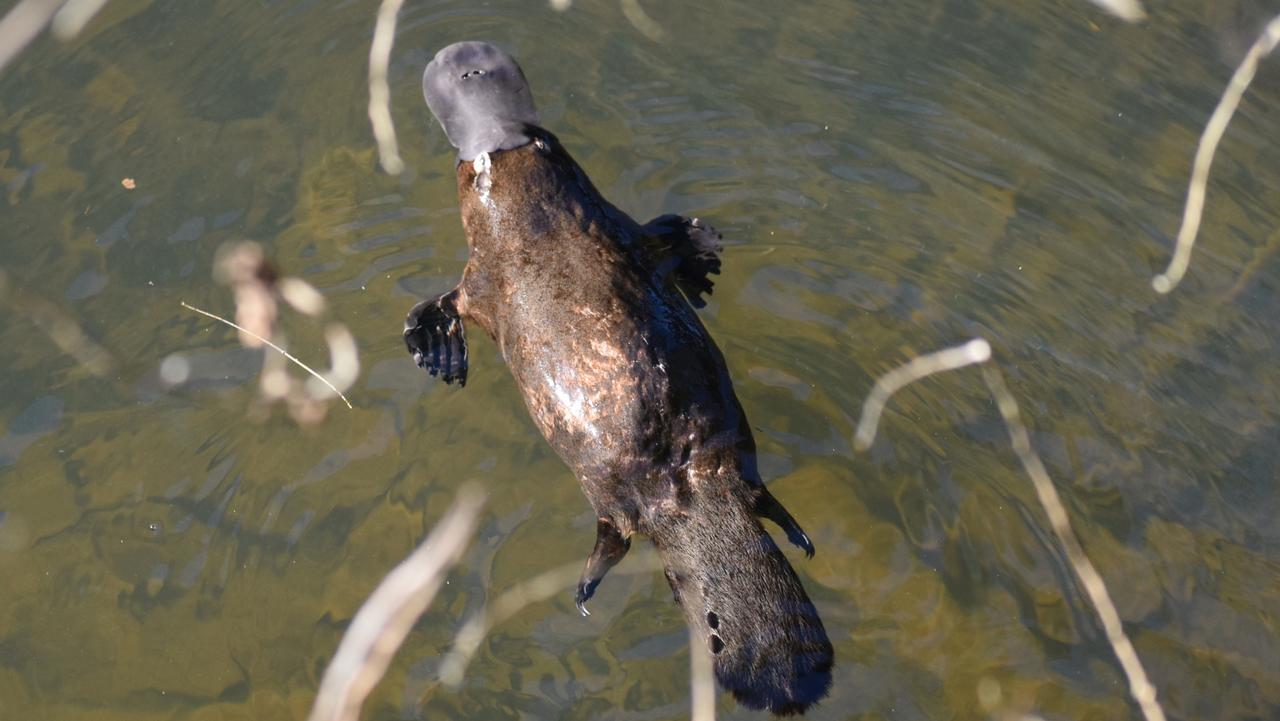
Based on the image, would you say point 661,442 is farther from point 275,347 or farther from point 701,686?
point 275,347

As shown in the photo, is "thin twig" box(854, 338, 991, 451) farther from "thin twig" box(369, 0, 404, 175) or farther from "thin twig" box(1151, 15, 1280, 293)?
"thin twig" box(369, 0, 404, 175)

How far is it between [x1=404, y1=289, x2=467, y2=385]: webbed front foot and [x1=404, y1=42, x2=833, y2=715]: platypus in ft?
0.38

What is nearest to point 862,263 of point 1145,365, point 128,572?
point 1145,365

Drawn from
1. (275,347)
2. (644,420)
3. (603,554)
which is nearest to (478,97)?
(275,347)

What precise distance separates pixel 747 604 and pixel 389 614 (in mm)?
1063

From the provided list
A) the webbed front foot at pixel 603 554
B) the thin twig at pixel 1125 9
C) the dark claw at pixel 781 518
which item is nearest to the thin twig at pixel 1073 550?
A: the dark claw at pixel 781 518

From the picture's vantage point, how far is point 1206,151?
12.5 ft

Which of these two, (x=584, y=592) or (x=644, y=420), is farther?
(x=584, y=592)

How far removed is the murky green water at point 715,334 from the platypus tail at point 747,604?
10.7 inches

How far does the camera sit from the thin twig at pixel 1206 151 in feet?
11.8

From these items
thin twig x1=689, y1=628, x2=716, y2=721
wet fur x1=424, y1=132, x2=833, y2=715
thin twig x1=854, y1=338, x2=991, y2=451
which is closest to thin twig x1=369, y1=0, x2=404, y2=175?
wet fur x1=424, y1=132, x2=833, y2=715

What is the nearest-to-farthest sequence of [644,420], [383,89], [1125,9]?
[644,420] → [383,89] → [1125,9]

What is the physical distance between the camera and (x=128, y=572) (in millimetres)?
3254

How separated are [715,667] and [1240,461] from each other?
1686mm
